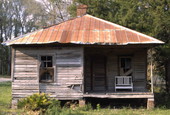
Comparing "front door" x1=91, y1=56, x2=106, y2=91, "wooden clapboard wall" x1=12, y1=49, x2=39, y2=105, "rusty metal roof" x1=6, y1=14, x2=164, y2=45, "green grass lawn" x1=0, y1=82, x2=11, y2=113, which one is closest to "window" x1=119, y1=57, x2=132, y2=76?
"front door" x1=91, y1=56, x2=106, y2=91

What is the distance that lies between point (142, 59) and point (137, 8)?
8113 millimetres

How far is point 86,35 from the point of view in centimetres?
1220

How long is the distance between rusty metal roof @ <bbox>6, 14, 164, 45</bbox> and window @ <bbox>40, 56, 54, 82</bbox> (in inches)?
43.1

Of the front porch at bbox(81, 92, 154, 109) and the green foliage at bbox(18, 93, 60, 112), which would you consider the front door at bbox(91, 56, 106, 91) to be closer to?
the front porch at bbox(81, 92, 154, 109)

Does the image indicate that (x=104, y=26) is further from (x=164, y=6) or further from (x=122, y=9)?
(x=122, y=9)

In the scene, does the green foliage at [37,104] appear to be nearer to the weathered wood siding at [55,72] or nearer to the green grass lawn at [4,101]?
the green grass lawn at [4,101]

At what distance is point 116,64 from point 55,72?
387cm

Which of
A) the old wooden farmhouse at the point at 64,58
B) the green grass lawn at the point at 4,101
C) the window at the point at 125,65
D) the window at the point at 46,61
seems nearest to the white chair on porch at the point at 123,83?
the old wooden farmhouse at the point at 64,58

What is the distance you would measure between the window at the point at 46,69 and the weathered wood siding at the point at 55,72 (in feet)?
0.69

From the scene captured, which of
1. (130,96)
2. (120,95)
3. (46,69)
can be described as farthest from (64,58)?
(130,96)

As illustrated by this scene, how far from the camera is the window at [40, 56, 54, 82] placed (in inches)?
472

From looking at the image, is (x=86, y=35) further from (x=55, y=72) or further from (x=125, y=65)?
(x=125, y=65)

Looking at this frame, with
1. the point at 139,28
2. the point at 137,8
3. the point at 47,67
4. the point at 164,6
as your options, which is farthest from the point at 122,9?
the point at 47,67

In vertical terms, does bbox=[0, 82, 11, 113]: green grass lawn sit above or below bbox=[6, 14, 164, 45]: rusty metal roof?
below
